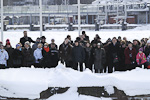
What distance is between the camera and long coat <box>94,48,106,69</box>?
1275 centimetres

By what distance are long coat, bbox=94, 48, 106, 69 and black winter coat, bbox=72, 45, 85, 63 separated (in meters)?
0.54

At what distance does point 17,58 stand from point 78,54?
6.84 feet

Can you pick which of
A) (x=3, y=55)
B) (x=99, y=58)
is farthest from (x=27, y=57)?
(x=99, y=58)

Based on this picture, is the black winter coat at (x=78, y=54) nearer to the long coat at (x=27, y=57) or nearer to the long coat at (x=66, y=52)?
the long coat at (x=66, y=52)

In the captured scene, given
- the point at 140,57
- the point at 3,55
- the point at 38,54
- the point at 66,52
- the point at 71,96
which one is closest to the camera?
the point at 71,96

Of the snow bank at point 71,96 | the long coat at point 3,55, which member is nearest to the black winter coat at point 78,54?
the long coat at point 3,55

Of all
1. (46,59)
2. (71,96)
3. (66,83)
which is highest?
(46,59)

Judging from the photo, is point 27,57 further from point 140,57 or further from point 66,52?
point 140,57

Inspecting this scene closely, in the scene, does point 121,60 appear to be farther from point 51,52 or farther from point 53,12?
point 53,12

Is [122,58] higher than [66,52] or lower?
lower

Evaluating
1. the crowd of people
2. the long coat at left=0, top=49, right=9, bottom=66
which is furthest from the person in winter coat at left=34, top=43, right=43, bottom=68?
the long coat at left=0, top=49, right=9, bottom=66

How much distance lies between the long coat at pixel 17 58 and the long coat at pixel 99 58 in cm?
255

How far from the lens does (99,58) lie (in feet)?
42.0

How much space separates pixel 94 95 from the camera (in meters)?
9.80
